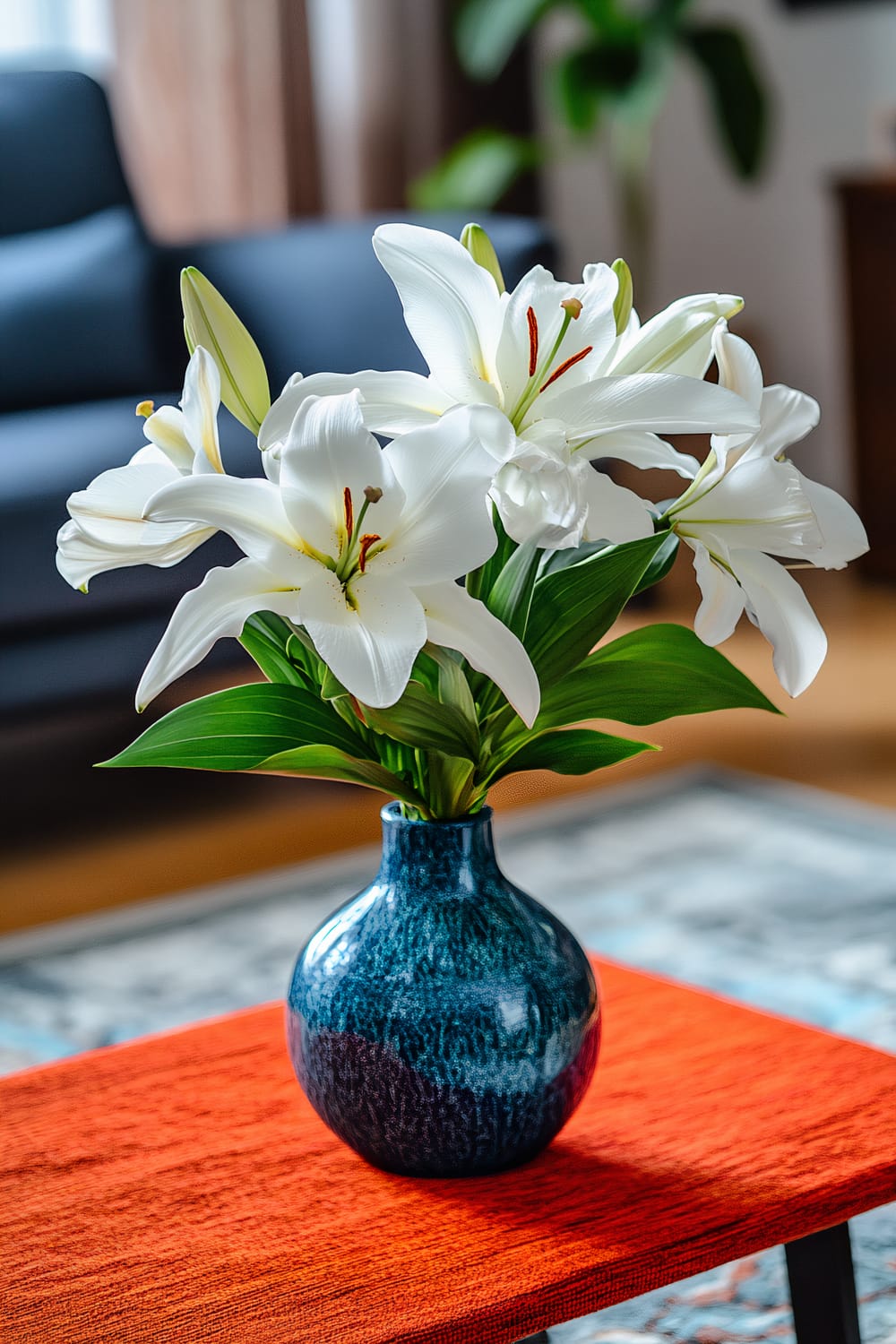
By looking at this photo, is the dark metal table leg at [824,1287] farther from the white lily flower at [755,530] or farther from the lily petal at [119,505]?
the lily petal at [119,505]

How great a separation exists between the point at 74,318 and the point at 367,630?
196 centimetres

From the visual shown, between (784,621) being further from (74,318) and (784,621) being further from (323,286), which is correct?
(74,318)

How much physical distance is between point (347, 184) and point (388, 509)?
3264 mm

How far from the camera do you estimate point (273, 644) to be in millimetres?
828

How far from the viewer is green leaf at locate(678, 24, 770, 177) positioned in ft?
11.5

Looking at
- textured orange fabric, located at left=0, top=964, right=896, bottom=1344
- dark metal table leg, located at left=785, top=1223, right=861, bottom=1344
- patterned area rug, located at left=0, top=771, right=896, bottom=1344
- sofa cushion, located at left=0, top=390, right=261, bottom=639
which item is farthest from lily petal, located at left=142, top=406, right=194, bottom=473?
sofa cushion, located at left=0, top=390, right=261, bottom=639


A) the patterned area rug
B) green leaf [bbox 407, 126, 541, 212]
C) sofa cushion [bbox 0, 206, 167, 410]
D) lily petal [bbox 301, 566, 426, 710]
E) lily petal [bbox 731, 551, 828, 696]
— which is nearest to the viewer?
lily petal [bbox 301, 566, 426, 710]

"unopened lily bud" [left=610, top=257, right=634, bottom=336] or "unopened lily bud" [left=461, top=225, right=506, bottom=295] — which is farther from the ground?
"unopened lily bud" [left=461, top=225, right=506, bottom=295]

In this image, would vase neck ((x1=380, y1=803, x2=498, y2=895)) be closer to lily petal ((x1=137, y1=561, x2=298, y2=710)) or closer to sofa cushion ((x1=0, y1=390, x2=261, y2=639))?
lily petal ((x1=137, y1=561, x2=298, y2=710))

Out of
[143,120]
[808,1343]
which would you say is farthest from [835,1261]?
[143,120]

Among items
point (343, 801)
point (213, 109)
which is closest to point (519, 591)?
point (343, 801)

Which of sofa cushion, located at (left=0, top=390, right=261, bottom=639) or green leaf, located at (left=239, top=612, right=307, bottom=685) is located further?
sofa cushion, located at (left=0, top=390, right=261, bottom=639)

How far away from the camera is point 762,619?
2.60ft

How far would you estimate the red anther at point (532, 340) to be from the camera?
74 centimetres
